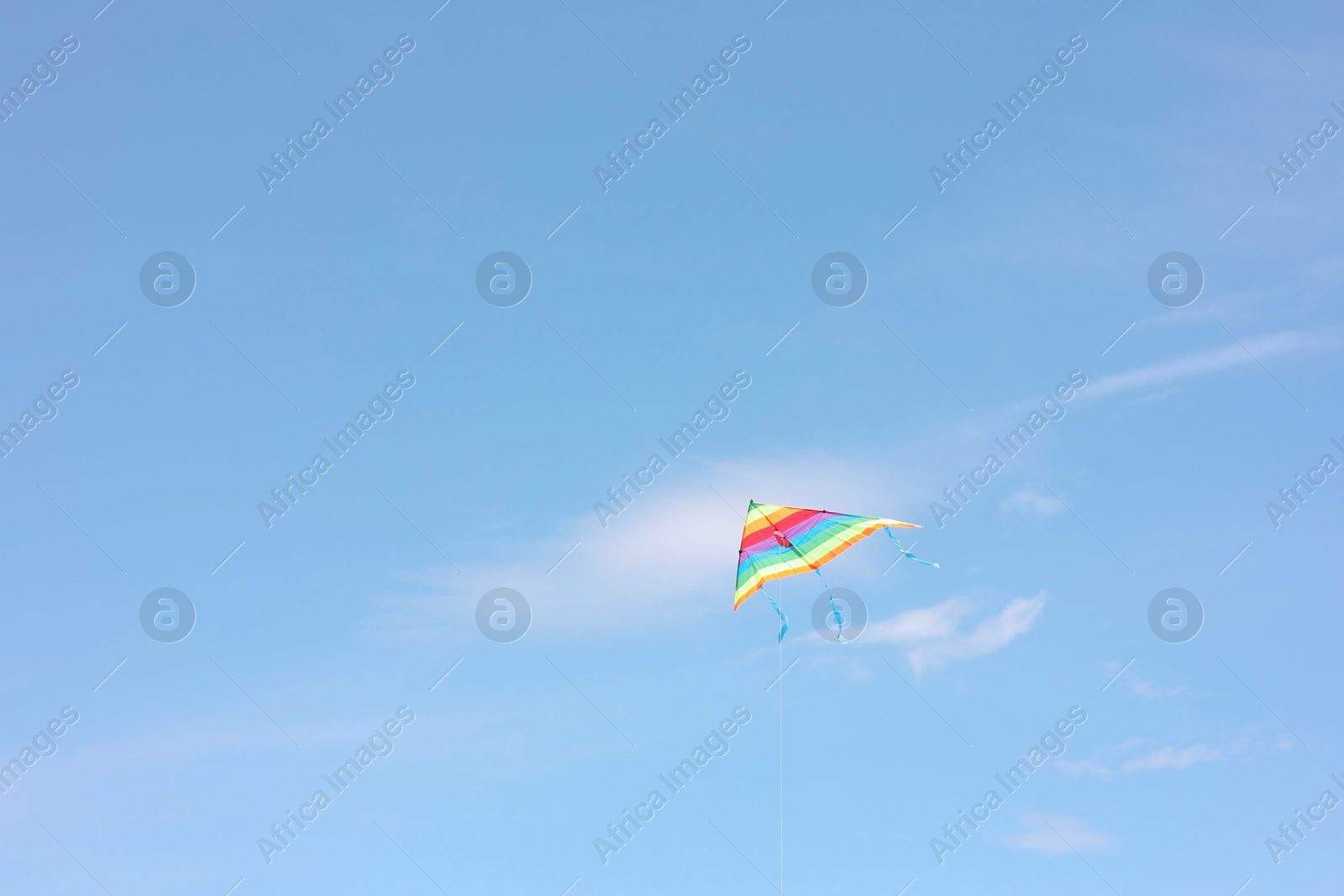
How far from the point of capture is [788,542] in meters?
34.8

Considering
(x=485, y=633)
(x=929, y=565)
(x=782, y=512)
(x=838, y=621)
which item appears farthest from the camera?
(x=485, y=633)

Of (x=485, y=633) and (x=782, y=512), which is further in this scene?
(x=485, y=633)

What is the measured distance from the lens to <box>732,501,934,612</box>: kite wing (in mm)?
34469

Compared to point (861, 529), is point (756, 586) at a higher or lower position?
lower

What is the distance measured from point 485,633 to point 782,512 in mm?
10991

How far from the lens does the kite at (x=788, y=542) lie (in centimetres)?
3438

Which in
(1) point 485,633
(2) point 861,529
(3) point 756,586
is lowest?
(1) point 485,633

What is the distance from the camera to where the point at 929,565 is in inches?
1136

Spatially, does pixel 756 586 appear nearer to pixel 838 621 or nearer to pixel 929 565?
pixel 838 621

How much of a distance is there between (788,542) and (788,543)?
0.20 feet

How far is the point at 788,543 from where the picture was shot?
34.8 meters

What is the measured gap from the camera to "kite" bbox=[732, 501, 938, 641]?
3438 centimetres

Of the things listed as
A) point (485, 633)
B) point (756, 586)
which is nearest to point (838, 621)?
point (756, 586)

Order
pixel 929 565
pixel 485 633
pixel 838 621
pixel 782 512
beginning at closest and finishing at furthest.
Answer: pixel 929 565
pixel 838 621
pixel 782 512
pixel 485 633
